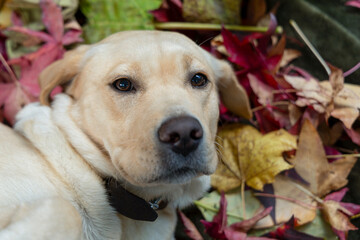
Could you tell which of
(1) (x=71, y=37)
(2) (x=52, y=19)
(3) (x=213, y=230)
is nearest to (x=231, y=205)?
(3) (x=213, y=230)

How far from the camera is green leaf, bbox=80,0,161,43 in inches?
135

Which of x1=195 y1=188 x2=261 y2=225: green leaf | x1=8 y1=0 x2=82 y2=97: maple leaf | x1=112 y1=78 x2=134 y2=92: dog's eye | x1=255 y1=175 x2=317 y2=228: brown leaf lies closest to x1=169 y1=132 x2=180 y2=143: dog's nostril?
x1=112 y1=78 x2=134 y2=92: dog's eye

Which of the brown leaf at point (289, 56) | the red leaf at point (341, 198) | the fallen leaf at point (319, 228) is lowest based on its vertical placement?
the fallen leaf at point (319, 228)

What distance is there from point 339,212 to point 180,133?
1661mm

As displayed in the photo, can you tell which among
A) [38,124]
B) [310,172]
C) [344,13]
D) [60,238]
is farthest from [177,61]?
[344,13]

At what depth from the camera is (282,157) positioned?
9.40 ft

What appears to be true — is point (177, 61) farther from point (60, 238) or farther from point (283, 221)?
point (283, 221)

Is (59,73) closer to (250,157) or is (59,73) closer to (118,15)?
(118,15)

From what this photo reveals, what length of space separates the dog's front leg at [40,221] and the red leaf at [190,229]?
1.16m

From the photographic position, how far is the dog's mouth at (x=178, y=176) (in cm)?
198

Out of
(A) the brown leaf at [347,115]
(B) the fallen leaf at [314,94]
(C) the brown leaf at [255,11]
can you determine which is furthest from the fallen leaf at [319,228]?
(C) the brown leaf at [255,11]

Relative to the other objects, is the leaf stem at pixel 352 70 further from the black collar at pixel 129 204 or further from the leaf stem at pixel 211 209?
the black collar at pixel 129 204

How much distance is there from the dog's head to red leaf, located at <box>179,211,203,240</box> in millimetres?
885

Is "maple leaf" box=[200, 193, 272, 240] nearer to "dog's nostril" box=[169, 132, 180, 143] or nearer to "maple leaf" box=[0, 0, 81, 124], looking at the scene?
"dog's nostril" box=[169, 132, 180, 143]
